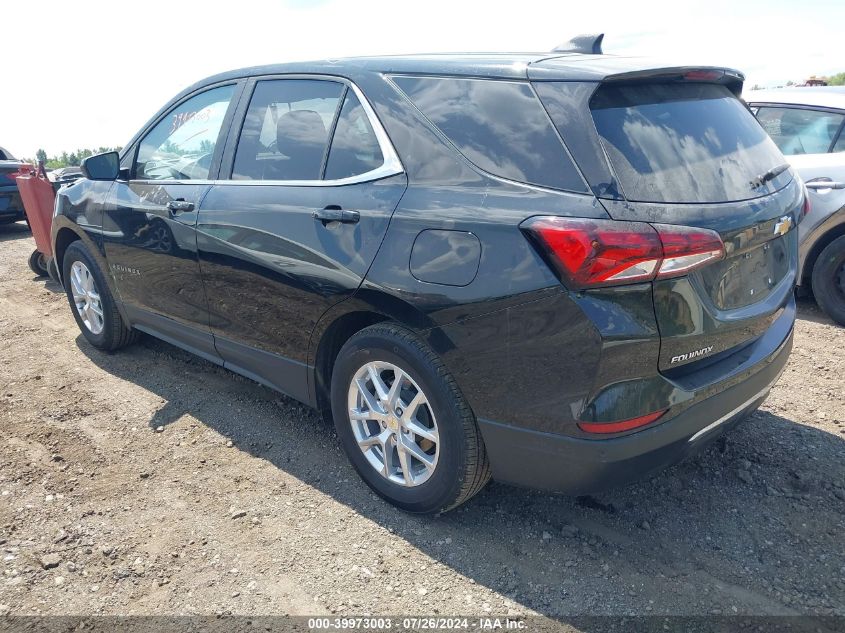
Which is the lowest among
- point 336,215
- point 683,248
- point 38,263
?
point 38,263

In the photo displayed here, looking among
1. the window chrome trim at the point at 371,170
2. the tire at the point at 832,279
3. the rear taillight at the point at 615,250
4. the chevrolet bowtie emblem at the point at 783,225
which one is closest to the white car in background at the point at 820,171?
the tire at the point at 832,279

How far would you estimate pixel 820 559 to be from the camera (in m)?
2.62

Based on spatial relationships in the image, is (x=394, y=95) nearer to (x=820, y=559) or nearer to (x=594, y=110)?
(x=594, y=110)

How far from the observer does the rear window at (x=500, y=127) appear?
235 cm

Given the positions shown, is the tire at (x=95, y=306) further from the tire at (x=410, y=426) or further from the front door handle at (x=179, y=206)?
the tire at (x=410, y=426)

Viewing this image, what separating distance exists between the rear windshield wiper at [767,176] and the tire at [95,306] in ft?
13.1

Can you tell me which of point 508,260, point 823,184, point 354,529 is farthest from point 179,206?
point 823,184

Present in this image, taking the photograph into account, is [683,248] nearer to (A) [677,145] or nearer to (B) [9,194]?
(A) [677,145]

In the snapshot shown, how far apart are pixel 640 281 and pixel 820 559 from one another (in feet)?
4.60

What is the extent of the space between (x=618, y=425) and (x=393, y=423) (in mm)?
980

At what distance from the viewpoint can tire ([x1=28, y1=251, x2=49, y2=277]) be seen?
7500 millimetres

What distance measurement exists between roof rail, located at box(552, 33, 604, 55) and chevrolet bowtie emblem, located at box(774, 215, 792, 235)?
108 cm

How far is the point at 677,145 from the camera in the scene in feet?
7.95

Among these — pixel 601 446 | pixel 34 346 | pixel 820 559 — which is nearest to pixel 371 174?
pixel 601 446
